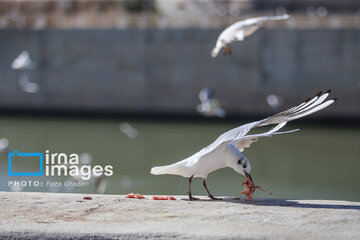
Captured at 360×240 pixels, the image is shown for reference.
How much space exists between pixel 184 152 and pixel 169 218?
10.2 meters

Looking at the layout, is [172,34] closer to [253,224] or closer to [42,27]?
[42,27]

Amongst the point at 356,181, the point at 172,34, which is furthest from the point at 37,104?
the point at 356,181

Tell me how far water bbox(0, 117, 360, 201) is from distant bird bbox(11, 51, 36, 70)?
1908 millimetres

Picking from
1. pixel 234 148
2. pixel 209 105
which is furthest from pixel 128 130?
pixel 234 148

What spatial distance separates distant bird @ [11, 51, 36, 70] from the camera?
73.5ft

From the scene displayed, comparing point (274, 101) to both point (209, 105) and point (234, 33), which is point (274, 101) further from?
point (234, 33)

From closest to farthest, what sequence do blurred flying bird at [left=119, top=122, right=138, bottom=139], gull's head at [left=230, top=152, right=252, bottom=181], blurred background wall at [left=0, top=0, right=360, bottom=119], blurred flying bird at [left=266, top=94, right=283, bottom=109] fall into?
1. gull's head at [left=230, top=152, right=252, bottom=181]
2. blurred flying bird at [left=119, top=122, right=138, bottom=139]
3. blurred flying bird at [left=266, top=94, right=283, bottom=109]
4. blurred background wall at [left=0, top=0, right=360, bottom=119]

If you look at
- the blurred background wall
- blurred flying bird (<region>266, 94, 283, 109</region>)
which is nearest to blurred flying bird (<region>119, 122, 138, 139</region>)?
the blurred background wall

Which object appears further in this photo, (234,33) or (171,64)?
(171,64)

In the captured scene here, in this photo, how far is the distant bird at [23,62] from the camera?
2239 cm

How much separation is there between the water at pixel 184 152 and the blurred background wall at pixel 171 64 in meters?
1.41

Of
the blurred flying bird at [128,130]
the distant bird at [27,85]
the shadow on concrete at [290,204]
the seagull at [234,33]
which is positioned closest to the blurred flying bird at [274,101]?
the blurred flying bird at [128,130]

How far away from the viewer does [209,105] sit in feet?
68.9

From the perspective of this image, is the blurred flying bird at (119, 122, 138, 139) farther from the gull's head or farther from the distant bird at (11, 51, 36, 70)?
the gull's head
